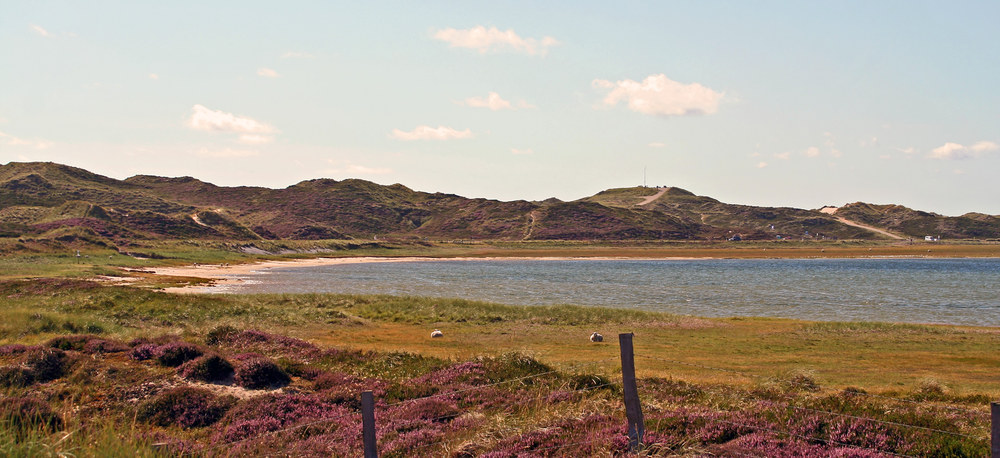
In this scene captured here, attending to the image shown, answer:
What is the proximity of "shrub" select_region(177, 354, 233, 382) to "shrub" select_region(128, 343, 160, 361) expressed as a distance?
6.51ft

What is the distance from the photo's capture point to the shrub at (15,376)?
47.1ft

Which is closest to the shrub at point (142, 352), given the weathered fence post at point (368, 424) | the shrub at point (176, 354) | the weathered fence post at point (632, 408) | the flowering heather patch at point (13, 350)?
the shrub at point (176, 354)

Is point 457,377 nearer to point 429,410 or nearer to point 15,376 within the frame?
point 429,410

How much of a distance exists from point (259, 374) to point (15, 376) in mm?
5372

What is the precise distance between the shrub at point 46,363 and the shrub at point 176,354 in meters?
2.21

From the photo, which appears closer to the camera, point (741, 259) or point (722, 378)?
point (722, 378)

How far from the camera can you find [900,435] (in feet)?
34.0

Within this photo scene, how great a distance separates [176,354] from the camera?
57.0 feet

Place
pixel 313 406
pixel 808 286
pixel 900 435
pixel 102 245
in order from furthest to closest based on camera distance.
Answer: pixel 102 245 < pixel 808 286 < pixel 313 406 < pixel 900 435

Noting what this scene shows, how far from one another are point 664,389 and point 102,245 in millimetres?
122140

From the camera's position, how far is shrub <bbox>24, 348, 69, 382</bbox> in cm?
1517

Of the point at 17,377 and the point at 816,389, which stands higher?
the point at 17,377

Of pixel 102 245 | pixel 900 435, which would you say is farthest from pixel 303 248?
pixel 900 435

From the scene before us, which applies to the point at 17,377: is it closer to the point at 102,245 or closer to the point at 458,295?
the point at 458,295
